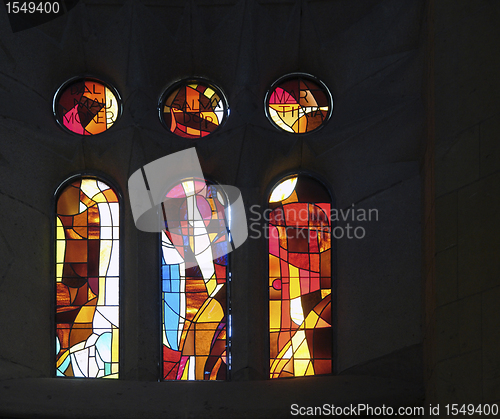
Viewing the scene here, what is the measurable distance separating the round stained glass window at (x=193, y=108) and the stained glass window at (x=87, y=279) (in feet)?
2.97

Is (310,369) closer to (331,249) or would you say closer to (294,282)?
(294,282)

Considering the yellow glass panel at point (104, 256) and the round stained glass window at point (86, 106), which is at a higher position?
the round stained glass window at point (86, 106)

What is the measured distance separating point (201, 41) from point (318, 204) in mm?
1916

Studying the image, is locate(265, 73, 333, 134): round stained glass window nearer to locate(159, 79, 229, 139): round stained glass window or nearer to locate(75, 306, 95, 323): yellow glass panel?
locate(159, 79, 229, 139): round stained glass window

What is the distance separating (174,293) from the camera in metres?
5.54

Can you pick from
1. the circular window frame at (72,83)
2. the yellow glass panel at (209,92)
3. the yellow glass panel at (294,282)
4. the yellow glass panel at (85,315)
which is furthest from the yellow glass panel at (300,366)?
the circular window frame at (72,83)

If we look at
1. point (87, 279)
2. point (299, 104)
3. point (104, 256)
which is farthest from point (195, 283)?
point (299, 104)

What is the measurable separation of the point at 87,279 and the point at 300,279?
1973 millimetres

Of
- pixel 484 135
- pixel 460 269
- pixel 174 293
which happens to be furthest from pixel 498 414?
pixel 174 293

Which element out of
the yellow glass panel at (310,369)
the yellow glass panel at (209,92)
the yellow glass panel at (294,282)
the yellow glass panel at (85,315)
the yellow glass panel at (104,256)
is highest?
the yellow glass panel at (209,92)

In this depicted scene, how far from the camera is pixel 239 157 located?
552cm

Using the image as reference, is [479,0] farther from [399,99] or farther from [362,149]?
[362,149]

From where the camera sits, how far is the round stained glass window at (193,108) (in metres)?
5.82

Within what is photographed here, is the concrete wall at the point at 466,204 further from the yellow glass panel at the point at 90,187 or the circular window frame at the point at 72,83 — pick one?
the yellow glass panel at the point at 90,187
